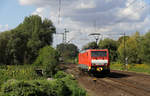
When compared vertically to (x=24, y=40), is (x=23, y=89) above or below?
below

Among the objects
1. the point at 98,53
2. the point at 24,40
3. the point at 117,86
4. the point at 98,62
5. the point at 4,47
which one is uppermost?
the point at 24,40

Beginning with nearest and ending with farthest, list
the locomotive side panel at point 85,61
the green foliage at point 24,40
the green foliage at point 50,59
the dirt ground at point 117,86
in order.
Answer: the dirt ground at point 117,86, the locomotive side panel at point 85,61, the green foliage at point 50,59, the green foliage at point 24,40

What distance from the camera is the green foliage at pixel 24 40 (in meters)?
47.4

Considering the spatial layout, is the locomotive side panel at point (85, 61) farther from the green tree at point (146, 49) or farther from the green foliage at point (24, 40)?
the green tree at point (146, 49)

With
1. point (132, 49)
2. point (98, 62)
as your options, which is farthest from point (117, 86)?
point (132, 49)

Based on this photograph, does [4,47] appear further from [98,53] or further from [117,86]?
[117,86]

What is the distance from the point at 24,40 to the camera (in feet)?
159

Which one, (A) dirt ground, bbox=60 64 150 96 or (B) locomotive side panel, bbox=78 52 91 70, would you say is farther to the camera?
(B) locomotive side panel, bbox=78 52 91 70

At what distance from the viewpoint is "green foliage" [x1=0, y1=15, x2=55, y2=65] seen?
156ft

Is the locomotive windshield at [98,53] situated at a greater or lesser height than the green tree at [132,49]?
lesser

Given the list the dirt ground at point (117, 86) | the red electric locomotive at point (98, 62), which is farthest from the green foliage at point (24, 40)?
the dirt ground at point (117, 86)

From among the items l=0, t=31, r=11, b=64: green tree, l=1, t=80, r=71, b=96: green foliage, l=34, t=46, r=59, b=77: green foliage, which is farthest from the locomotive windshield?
l=0, t=31, r=11, b=64: green tree

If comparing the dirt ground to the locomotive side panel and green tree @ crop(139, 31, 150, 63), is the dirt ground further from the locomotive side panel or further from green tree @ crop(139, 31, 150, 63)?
green tree @ crop(139, 31, 150, 63)

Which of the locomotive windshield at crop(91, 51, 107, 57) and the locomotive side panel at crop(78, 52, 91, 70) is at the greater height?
the locomotive windshield at crop(91, 51, 107, 57)
